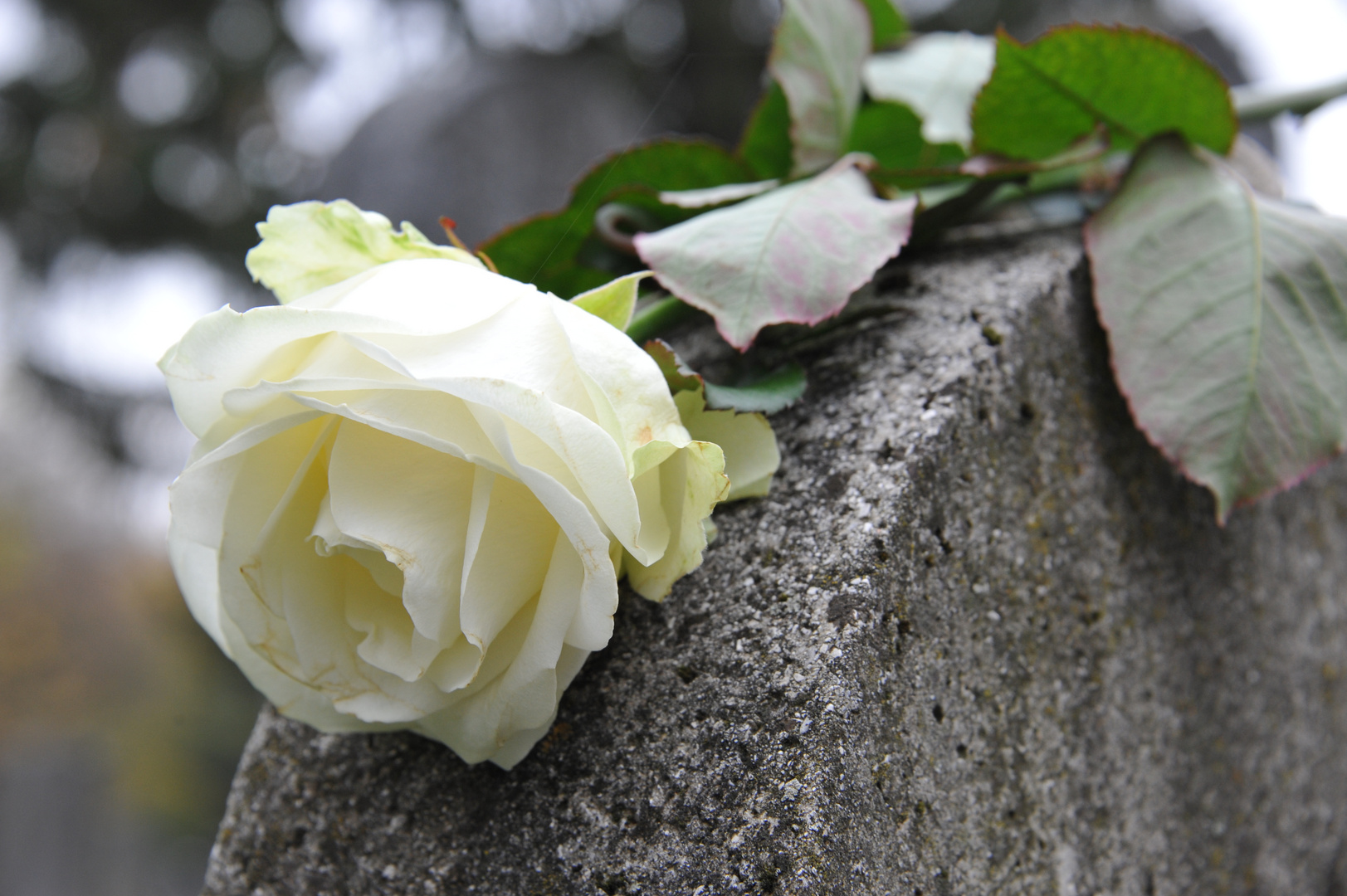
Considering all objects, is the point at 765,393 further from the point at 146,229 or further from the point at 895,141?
the point at 146,229

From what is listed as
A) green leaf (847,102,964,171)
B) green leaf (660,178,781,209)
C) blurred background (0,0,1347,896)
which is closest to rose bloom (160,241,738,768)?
green leaf (660,178,781,209)

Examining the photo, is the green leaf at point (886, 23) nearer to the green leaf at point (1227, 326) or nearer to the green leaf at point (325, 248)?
the green leaf at point (1227, 326)

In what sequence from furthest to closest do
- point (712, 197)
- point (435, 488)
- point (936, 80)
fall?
point (936, 80), point (712, 197), point (435, 488)

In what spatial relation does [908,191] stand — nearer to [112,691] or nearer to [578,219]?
[578,219]

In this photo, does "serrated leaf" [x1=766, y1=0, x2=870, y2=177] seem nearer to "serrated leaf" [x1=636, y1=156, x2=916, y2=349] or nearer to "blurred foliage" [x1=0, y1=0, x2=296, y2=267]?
"serrated leaf" [x1=636, y1=156, x2=916, y2=349]

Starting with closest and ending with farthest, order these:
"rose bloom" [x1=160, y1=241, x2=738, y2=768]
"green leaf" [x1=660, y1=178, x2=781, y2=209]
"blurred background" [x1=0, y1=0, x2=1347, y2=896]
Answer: "rose bloom" [x1=160, y1=241, x2=738, y2=768]
"green leaf" [x1=660, y1=178, x2=781, y2=209]
"blurred background" [x1=0, y1=0, x2=1347, y2=896]

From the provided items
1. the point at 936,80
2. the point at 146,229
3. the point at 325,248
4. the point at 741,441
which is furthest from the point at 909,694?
the point at 146,229
